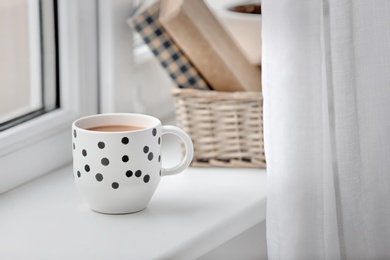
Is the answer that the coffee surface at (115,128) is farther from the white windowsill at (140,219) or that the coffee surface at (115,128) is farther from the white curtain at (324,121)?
the white curtain at (324,121)

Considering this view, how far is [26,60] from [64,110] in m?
0.10

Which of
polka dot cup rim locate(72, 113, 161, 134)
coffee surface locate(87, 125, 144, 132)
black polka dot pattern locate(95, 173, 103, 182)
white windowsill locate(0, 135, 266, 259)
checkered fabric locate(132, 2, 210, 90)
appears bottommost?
white windowsill locate(0, 135, 266, 259)

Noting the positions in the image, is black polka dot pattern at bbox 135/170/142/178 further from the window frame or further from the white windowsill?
the window frame

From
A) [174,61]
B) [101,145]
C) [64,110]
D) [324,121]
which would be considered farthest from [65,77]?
[324,121]

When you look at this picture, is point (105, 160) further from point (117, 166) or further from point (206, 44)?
point (206, 44)

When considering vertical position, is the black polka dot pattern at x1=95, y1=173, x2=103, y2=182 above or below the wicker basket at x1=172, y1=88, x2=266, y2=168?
below

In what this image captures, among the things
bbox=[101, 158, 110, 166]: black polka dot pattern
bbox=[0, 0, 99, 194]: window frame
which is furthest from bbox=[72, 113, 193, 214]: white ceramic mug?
bbox=[0, 0, 99, 194]: window frame

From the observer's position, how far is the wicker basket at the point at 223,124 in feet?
3.78

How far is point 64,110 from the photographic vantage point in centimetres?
121

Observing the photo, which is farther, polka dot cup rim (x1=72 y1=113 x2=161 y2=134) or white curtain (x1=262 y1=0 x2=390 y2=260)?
polka dot cup rim (x1=72 y1=113 x2=161 y2=134)

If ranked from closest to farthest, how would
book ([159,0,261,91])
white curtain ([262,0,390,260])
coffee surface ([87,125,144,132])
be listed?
white curtain ([262,0,390,260]) < coffee surface ([87,125,144,132]) < book ([159,0,261,91])

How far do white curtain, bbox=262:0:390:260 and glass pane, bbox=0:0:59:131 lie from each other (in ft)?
1.35

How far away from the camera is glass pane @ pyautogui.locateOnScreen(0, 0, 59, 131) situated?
111cm

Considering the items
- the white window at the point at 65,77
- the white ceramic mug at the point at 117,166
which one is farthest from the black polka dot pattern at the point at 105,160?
the white window at the point at 65,77
